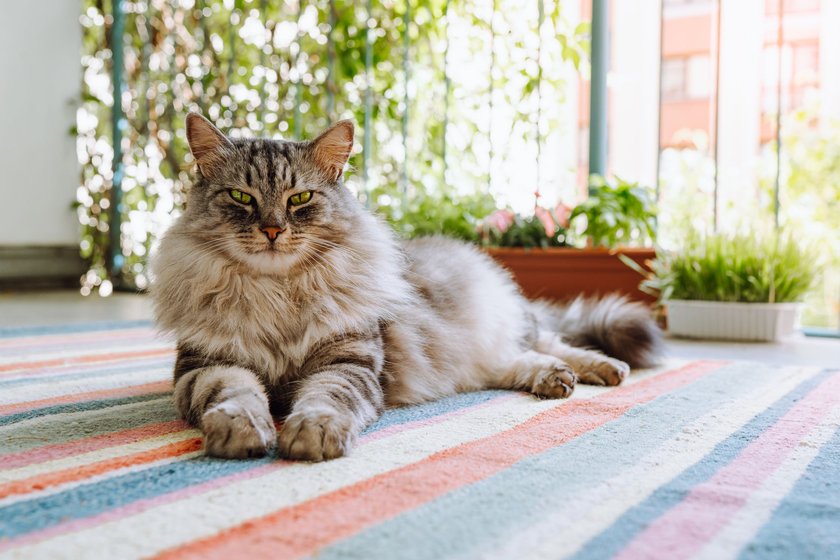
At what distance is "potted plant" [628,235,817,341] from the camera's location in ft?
9.05

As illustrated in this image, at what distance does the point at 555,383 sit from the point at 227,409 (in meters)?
0.79

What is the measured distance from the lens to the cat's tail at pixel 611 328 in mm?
2031

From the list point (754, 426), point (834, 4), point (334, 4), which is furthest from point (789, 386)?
point (834, 4)

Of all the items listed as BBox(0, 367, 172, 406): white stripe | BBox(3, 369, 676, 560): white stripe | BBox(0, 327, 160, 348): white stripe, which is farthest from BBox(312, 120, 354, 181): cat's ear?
BBox(0, 327, 160, 348): white stripe

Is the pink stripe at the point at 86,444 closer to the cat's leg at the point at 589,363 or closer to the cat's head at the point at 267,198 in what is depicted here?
the cat's head at the point at 267,198

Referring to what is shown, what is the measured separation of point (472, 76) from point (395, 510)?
3.11m

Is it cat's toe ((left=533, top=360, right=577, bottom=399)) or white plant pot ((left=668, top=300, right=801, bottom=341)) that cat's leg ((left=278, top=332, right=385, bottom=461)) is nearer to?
cat's toe ((left=533, top=360, right=577, bottom=399))

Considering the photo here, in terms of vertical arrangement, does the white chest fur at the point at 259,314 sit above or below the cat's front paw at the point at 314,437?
above

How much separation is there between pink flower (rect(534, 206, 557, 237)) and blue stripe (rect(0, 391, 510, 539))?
235 cm

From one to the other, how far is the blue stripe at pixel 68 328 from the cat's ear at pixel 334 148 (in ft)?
5.32

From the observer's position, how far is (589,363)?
6.18 feet

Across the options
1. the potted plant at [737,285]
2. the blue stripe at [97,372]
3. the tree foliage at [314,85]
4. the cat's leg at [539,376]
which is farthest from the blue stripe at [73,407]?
the potted plant at [737,285]

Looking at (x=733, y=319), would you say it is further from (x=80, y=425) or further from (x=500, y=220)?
(x=80, y=425)

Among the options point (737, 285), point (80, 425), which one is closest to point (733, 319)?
point (737, 285)
